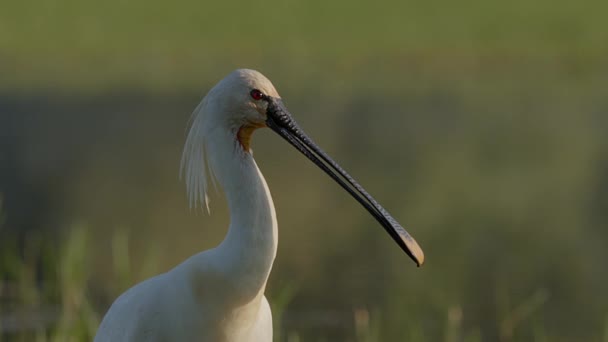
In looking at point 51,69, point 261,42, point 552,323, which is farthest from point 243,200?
point 261,42

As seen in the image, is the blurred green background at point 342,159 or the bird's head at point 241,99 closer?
the bird's head at point 241,99

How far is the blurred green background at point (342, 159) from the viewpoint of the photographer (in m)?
11.1

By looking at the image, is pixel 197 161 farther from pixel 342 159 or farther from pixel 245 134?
pixel 342 159

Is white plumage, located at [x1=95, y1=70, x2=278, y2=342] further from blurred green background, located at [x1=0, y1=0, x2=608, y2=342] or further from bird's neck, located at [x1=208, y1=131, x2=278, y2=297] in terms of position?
blurred green background, located at [x1=0, y1=0, x2=608, y2=342]

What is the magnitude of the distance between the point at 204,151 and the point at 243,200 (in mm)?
399

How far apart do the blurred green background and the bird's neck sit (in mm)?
2078

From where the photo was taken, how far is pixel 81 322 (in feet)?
22.9

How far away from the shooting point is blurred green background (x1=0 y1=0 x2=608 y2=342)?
1112 centimetres

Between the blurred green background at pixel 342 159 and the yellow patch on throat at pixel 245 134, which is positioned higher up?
the yellow patch on throat at pixel 245 134

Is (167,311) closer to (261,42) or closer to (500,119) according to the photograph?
(500,119)

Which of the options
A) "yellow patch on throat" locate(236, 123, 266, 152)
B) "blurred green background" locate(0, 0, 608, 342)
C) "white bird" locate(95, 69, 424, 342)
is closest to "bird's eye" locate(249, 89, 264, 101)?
"white bird" locate(95, 69, 424, 342)

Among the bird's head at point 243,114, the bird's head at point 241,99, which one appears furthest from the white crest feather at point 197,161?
the bird's head at point 241,99

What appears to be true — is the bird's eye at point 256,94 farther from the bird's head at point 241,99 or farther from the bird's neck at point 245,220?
the bird's neck at point 245,220

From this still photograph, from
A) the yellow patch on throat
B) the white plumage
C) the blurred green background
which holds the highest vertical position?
the yellow patch on throat
